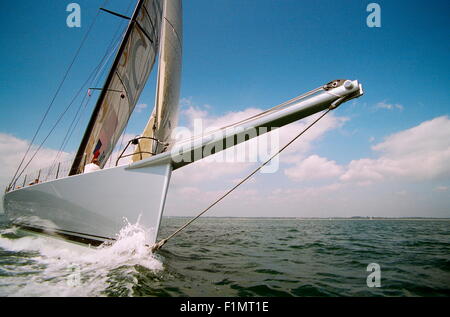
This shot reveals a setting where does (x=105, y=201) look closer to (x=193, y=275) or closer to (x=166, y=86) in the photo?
(x=193, y=275)

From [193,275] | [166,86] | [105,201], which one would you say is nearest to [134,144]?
[105,201]

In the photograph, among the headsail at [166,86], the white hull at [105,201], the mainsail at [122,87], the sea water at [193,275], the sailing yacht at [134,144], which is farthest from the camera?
the mainsail at [122,87]

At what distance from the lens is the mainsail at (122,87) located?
25.0 feet

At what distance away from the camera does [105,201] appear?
4.39m

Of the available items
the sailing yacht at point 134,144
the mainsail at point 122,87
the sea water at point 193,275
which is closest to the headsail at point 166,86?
the sailing yacht at point 134,144

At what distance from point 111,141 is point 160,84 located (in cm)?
439

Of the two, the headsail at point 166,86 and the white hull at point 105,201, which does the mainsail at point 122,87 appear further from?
the white hull at point 105,201

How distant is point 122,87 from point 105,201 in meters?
5.78

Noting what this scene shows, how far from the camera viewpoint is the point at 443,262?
5090 mm

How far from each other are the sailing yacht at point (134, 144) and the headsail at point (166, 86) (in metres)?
0.03

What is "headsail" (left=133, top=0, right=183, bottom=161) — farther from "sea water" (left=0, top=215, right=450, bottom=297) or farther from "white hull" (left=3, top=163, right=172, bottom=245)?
"sea water" (left=0, top=215, right=450, bottom=297)

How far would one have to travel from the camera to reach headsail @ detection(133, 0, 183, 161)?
18.2 feet

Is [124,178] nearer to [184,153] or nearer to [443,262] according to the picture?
[184,153]
